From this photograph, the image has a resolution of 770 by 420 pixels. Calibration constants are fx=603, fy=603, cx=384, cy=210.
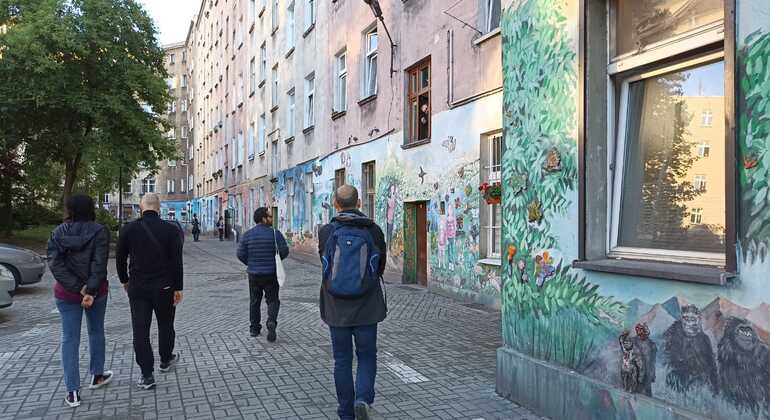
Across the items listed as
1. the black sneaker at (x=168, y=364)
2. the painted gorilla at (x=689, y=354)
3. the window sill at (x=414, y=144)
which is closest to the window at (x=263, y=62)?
the window sill at (x=414, y=144)

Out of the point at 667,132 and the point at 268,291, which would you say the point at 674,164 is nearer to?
the point at 667,132

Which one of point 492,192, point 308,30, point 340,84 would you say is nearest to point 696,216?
point 492,192

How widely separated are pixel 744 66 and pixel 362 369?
3.04 metres

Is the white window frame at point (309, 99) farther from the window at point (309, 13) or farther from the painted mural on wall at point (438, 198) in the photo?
the painted mural on wall at point (438, 198)

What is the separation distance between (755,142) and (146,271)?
4.75m

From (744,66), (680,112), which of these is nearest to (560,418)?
(680,112)

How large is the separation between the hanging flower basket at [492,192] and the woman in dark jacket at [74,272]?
248 inches

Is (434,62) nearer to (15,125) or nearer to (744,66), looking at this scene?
(744,66)

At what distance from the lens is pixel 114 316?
9.59 metres

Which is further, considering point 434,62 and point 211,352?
point 434,62

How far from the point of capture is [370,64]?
16266mm

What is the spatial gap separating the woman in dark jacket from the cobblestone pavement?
0.37 meters

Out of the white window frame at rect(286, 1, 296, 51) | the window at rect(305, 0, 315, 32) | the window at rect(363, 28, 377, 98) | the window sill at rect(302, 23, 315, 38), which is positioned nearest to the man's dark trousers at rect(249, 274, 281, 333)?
the window at rect(363, 28, 377, 98)

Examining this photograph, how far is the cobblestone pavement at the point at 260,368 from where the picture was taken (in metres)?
4.90
